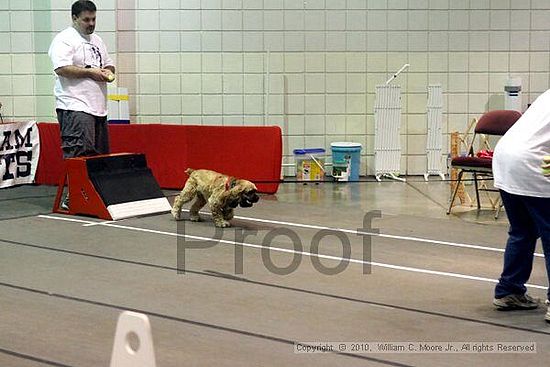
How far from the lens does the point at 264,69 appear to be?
11.5 meters

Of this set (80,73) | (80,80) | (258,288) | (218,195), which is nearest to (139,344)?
(258,288)

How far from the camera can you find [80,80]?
8.09 meters

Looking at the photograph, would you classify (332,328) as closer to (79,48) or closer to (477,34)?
(79,48)

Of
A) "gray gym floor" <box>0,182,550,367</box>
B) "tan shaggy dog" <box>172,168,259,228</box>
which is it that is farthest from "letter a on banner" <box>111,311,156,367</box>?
"tan shaggy dog" <box>172,168,259,228</box>

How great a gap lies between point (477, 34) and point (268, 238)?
234 inches

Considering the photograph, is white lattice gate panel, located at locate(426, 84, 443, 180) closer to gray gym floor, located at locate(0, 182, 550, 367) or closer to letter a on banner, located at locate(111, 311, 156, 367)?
gray gym floor, located at locate(0, 182, 550, 367)

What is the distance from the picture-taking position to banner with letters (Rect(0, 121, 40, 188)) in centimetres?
905

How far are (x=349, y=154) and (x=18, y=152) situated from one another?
4142 mm

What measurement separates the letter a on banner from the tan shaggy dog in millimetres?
4473

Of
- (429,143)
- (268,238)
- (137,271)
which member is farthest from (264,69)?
(137,271)

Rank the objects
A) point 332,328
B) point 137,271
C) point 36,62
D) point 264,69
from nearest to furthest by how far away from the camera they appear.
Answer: point 332,328 < point 137,271 < point 36,62 < point 264,69

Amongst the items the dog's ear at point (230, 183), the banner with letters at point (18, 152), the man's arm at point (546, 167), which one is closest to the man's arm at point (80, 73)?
the banner with letters at point (18, 152)

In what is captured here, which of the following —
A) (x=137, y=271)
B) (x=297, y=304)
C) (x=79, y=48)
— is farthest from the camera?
(x=79, y=48)

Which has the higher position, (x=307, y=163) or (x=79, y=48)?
(x=79, y=48)
